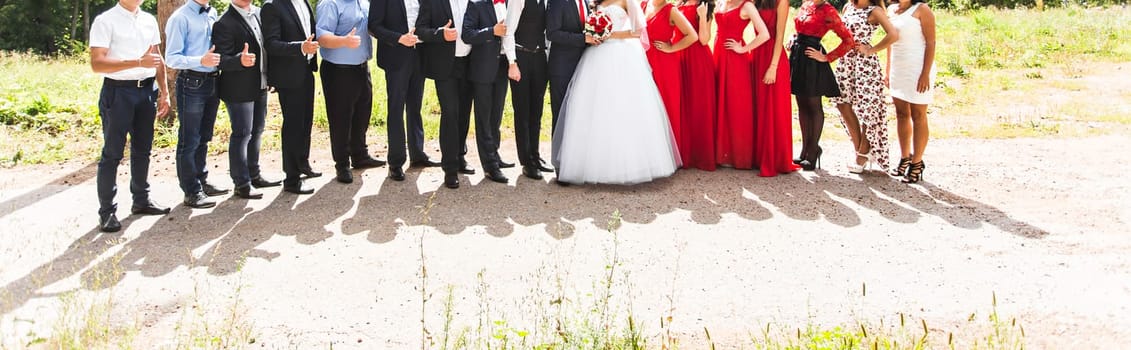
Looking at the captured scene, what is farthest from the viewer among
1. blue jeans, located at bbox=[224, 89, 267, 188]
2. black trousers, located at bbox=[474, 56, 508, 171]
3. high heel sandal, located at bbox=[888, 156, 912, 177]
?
high heel sandal, located at bbox=[888, 156, 912, 177]

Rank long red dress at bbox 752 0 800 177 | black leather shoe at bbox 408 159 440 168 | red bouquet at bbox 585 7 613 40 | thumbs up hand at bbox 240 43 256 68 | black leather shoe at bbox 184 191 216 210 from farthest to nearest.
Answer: black leather shoe at bbox 408 159 440 168, long red dress at bbox 752 0 800 177, red bouquet at bbox 585 7 613 40, black leather shoe at bbox 184 191 216 210, thumbs up hand at bbox 240 43 256 68

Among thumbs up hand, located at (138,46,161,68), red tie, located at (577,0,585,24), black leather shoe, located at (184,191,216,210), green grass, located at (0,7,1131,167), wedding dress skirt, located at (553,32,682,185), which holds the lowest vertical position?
green grass, located at (0,7,1131,167)

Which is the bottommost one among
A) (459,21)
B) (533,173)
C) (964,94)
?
(964,94)

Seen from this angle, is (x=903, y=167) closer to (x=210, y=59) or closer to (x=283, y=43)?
(x=283, y=43)

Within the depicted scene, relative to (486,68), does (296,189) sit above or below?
below

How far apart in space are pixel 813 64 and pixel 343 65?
13.4ft

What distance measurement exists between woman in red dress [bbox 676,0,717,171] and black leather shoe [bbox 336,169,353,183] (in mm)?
2952

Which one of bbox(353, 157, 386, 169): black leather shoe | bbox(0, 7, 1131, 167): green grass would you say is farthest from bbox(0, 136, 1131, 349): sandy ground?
bbox(0, 7, 1131, 167): green grass

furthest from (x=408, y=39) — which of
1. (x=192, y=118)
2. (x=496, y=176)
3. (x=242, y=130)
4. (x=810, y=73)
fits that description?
(x=810, y=73)

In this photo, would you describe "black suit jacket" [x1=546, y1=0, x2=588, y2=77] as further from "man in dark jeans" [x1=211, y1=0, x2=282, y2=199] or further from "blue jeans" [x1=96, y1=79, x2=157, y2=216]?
"blue jeans" [x1=96, y1=79, x2=157, y2=216]

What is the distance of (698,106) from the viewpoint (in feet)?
26.8

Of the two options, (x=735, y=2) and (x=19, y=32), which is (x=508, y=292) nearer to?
(x=735, y=2)

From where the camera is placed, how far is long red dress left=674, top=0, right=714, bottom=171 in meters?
8.05

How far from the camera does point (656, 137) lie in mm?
7590
